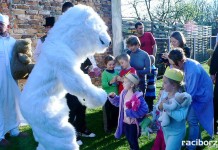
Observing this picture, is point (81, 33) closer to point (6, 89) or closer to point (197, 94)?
point (197, 94)

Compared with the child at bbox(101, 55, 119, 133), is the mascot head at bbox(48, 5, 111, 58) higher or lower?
higher

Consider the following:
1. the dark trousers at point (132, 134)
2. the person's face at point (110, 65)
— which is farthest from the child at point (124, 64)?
the dark trousers at point (132, 134)

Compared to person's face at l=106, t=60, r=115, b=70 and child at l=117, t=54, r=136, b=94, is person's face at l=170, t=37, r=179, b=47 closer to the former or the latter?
child at l=117, t=54, r=136, b=94

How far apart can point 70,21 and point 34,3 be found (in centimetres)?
446

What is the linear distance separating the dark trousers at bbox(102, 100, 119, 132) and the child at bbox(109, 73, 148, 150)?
1.09m

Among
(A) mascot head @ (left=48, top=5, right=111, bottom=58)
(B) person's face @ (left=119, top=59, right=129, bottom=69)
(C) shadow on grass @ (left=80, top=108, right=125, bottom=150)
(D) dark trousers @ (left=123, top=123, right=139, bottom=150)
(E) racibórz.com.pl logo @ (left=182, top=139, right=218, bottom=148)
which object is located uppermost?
(A) mascot head @ (left=48, top=5, right=111, bottom=58)

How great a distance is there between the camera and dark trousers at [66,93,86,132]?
16.3 feet

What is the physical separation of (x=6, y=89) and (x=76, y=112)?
1145 millimetres

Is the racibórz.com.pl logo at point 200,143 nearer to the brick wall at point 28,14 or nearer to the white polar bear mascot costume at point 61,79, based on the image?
the white polar bear mascot costume at point 61,79

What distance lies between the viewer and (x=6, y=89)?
16.9 ft

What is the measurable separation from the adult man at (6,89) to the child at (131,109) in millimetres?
1645

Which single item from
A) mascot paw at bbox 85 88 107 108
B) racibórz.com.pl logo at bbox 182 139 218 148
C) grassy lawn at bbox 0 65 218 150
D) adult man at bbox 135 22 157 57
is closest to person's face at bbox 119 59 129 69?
grassy lawn at bbox 0 65 218 150

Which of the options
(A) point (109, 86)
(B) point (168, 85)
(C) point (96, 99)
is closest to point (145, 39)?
(A) point (109, 86)

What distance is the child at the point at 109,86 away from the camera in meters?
5.62
